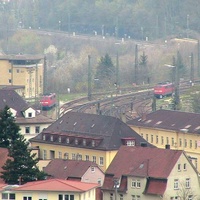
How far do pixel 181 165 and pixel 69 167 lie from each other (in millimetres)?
5291

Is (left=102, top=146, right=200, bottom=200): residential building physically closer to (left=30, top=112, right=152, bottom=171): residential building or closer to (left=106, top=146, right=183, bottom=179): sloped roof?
(left=106, top=146, right=183, bottom=179): sloped roof

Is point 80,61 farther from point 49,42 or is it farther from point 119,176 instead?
point 119,176

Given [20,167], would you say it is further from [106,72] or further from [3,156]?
[106,72]

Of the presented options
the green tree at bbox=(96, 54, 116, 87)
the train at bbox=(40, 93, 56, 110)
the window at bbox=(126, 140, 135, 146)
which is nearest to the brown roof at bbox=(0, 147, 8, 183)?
the window at bbox=(126, 140, 135, 146)

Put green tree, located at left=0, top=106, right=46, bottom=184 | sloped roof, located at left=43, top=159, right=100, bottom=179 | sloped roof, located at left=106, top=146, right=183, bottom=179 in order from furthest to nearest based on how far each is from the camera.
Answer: sloped roof, located at left=43, top=159, right=100, bottom=179 → sloped roof, located at left=106, top=146, right=183, bottom=179 → green tree, located at left=0, top=106, right=46, bottom=184

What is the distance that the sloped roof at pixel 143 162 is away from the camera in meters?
88.5

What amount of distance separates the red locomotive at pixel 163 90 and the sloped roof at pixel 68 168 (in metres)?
46.0

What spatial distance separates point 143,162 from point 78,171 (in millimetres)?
2974

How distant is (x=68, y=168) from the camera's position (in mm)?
90750

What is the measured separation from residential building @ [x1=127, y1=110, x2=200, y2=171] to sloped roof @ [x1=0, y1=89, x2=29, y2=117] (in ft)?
20.1

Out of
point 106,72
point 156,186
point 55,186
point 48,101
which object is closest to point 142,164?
point 156,186

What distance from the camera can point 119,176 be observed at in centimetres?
8975

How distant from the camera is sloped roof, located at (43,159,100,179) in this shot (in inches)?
3538

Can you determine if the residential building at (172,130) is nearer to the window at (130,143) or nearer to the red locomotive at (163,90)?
the window at (130,143)
